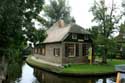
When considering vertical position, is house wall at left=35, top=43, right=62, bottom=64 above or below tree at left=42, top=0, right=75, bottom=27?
below

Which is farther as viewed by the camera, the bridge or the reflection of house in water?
the reflection of house in water

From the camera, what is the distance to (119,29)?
107 ft

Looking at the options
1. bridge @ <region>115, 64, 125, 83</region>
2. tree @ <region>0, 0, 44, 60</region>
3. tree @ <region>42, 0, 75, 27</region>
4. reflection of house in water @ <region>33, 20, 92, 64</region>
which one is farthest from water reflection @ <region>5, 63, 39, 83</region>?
tree @ <region>42, 0, 75, 27</region>

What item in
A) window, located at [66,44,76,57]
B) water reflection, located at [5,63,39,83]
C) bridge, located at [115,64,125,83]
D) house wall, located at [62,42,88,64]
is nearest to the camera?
bridge, located at [115,64,125,83]

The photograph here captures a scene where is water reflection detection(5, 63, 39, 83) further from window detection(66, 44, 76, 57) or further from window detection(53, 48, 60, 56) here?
window detection(66, 44, 76, 57)

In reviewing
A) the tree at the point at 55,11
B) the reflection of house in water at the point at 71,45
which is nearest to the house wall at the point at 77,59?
the reflection of house in water at the point at 71,45

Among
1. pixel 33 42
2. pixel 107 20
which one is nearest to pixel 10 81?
pixel 33 42

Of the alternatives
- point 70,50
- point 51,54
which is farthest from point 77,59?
point 51,54

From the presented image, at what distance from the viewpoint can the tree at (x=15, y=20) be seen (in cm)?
1774

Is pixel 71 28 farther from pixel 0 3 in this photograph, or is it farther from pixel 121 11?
pixel 0 3

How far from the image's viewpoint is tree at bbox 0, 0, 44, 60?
17.7 m

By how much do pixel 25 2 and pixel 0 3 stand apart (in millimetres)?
3295

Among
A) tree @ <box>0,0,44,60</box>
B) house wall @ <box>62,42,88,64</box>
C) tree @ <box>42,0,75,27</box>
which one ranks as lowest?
house wall @ <box>62,42,88,64</box>

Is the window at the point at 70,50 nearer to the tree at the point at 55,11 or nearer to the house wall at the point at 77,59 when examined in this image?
the house wall at the point at 77,59
